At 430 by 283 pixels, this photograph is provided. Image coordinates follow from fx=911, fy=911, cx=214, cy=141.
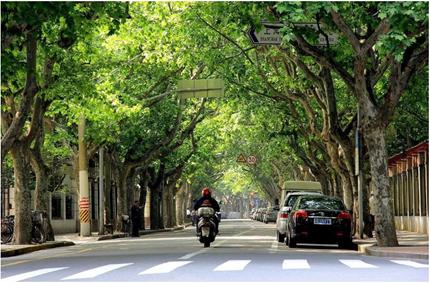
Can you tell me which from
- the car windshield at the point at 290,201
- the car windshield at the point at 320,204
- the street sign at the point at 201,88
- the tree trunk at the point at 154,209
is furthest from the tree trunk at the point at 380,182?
the tree trunk at the point at 154,209

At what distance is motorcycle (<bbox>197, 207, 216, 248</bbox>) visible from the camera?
24109mm

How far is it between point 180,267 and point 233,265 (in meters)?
1.02

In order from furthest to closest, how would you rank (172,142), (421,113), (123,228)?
1. (172,142)
2. (123,228)
3. (421,113)

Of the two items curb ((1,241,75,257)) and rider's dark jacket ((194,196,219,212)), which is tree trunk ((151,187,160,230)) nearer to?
curb ((1,241,75,257))

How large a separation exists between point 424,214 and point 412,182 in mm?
3722

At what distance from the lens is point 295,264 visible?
16.5 m

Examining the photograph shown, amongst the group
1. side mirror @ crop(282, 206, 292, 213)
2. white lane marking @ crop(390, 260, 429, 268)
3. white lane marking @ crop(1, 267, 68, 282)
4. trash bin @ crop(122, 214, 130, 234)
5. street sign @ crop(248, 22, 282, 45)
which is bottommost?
white lane marking @ crop(390, 260, 429, 268)

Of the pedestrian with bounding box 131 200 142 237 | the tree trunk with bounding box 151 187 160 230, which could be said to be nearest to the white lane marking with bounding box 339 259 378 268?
the pedestrian with bounding box 131 200 142 237

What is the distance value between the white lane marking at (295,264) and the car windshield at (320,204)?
22.9ft

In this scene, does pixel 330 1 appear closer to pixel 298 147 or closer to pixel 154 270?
pixel 154 270

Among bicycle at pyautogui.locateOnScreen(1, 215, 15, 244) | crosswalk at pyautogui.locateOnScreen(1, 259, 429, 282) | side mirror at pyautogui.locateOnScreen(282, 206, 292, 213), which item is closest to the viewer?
crosswalk at pyautogui.locateOnScreen(1, 259, 429, 282)

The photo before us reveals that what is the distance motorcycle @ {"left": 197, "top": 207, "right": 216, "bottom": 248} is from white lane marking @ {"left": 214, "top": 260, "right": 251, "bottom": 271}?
6755mm

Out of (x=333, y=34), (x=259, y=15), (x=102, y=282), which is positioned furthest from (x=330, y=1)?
(x=102, y=282)

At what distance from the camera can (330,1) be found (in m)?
19.2
